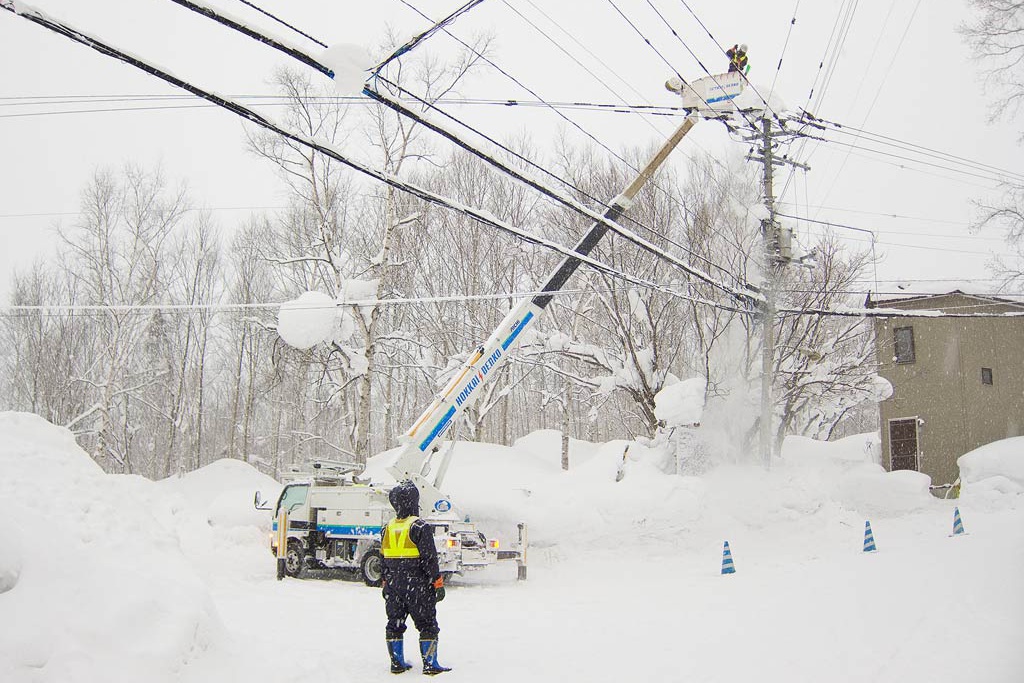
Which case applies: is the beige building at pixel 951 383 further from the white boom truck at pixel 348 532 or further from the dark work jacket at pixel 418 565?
the dark work jacket at pixel 418 565

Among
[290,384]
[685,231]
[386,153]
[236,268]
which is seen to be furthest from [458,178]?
[290,384]

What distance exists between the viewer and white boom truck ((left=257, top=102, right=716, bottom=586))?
1395 centimetres

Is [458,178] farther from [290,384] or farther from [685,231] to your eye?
[290,384]

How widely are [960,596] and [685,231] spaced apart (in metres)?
14.5

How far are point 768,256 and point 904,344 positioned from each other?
1514 centimetres

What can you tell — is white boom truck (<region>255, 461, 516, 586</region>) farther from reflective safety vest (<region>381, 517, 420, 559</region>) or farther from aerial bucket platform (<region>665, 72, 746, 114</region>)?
aerial bucket platform (<region>665, 72, 746, 114</region>)

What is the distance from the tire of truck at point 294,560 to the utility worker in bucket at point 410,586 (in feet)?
27.0

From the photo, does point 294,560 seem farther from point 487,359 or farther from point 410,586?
point 410,586

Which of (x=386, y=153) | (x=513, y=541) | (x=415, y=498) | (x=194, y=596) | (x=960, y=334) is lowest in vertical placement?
(x=513, y=541)

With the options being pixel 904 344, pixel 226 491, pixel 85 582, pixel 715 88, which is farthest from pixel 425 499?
pixel 904 344

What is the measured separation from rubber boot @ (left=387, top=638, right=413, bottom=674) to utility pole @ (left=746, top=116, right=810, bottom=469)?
13703 millimetres

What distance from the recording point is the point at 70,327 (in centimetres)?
3941

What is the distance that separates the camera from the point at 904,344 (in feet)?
100

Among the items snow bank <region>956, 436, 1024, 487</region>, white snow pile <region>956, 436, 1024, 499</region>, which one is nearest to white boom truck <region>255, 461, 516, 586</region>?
white snow pile <region>956, 436, 1024, 499</region>
